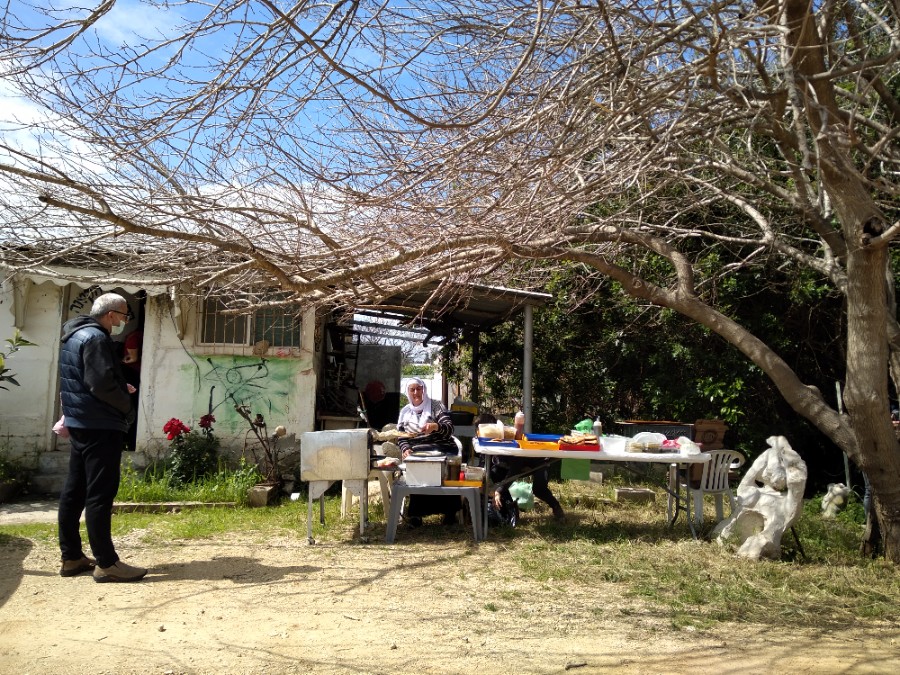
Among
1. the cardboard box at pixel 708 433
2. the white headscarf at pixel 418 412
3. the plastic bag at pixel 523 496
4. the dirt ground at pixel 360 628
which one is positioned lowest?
the dirt ground at pixel 360 628

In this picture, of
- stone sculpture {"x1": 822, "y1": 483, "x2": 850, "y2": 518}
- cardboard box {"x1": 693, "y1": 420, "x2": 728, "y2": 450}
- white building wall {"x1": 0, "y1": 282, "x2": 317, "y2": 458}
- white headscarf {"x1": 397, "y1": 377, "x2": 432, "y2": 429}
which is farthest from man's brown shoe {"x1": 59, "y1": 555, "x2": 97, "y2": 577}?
stone sculpture {"x1": 822, "y1": 483, "x2": 850, "y2": 518}

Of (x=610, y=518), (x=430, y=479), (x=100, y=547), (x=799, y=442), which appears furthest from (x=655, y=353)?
(x=100, y=547)

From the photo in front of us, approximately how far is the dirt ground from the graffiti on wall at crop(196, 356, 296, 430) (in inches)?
145

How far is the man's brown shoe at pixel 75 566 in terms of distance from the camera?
17.2 feet

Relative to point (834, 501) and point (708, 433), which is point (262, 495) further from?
point (834, 501)

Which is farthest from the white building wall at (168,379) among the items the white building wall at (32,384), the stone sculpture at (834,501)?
the stone sculpture at (834,501)

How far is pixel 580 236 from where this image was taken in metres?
5.90

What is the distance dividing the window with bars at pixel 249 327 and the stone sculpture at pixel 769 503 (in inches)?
222

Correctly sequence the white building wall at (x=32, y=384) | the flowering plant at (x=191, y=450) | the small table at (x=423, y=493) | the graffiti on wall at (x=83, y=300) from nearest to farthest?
the small table at (x=423, y=493) → the flowering plant at (x=191, y=450) → the white building wall at (x=32, y=384) → the graffiti on wall at (x=83, y=300)

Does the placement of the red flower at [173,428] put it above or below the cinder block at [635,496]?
above

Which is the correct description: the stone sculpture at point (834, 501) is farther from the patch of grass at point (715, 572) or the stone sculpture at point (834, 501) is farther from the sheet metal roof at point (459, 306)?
the sheet metal roof at point (459, 306)

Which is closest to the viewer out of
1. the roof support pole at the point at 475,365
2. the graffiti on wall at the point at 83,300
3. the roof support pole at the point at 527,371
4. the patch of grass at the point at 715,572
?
the patch of grass at the point at 715,572

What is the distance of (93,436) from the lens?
5078 mm

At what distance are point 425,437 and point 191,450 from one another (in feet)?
10.8
